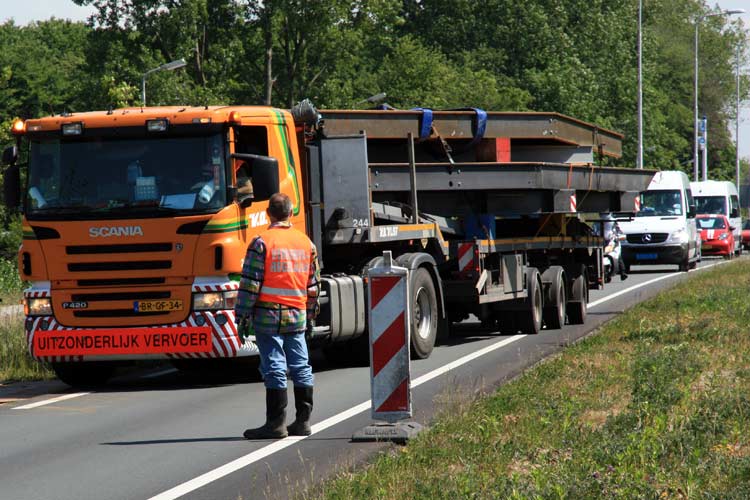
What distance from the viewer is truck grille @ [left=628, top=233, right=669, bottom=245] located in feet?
116

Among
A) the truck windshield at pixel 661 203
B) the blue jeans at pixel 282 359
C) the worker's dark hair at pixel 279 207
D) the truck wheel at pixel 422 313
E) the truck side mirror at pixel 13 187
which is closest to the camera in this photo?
the blue jeans at pixel 282 359

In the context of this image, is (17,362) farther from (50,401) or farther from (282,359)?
(282,359)

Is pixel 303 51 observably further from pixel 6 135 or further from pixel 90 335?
pixel 90 335

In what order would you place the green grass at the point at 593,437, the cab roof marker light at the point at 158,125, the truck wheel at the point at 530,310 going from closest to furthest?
1. the green grass at the point at 593,437
2. the cab roof marker light at the point at 158,125
3. the truck wheel at the point at 530,310

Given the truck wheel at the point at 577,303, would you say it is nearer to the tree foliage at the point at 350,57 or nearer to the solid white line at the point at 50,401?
the solid white line at the point at 50,401

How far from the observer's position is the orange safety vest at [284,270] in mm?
9273

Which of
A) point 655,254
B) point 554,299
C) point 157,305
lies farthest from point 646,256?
point 157,305

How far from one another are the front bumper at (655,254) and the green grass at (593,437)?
872 inches

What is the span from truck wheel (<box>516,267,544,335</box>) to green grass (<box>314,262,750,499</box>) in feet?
14.0

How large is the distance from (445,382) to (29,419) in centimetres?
360

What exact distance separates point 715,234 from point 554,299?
29.2 metres

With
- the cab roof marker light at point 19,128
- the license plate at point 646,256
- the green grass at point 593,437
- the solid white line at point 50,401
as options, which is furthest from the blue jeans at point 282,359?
the license plate at point 646,256

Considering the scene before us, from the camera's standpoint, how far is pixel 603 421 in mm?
9211

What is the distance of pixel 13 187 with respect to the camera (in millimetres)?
12641
